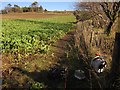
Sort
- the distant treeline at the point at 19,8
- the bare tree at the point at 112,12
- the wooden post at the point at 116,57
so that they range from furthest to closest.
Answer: the distant treeline at the point at 19,8
the bare tree at the point at 112,12
the wooden post at the point at 116,57

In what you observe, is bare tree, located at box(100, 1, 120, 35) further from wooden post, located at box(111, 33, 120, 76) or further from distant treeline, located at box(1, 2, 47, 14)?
distant treeline, located at box(1, 2, 47, 14)

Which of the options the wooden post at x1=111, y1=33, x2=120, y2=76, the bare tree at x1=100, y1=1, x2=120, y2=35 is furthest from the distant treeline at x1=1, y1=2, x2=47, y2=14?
the wooden post at x1=111, y1=33, x2=120, y2=76

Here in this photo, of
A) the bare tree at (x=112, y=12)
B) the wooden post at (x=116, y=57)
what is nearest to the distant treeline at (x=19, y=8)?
the bare tree at (x=112, y=12)

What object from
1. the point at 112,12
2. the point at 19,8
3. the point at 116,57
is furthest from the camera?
the point at 19,8

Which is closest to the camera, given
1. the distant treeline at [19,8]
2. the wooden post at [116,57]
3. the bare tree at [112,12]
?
the wooden post at [116,57]

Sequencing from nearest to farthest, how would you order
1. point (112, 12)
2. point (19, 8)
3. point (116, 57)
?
1. point (116, 57)
2. point (112, 12)
3. point (19, 8)

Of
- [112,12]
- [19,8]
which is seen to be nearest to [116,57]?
[112,12]

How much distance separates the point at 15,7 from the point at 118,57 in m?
74.5

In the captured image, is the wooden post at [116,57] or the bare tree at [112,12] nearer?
the wooden post at [116,57]

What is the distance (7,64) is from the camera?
8781 millimetres

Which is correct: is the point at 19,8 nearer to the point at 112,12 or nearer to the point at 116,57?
the point at 112,12

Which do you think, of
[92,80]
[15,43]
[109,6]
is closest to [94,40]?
[15,43]

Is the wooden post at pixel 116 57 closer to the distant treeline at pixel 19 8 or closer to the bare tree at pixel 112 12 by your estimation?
the bare tree at pixel 112 12

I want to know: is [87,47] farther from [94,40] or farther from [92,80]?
[92,80]
